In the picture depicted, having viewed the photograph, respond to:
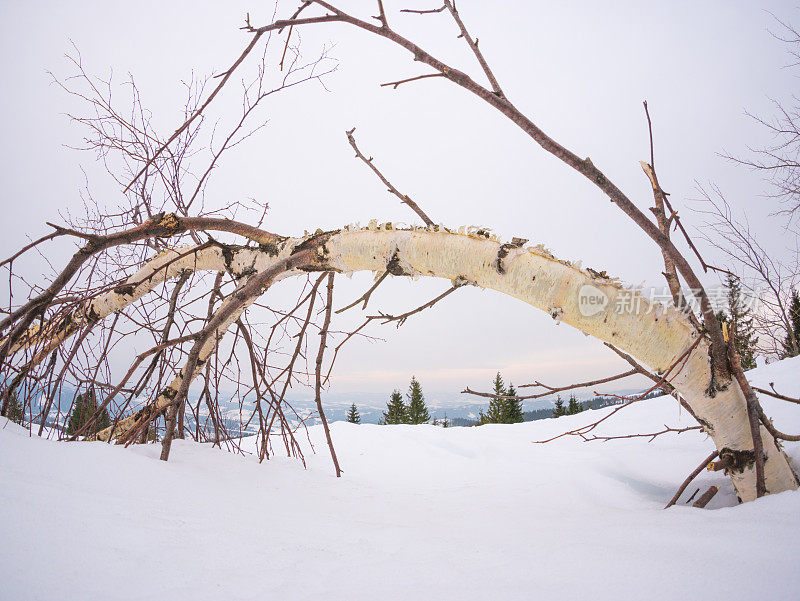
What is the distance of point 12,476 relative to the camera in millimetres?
1063

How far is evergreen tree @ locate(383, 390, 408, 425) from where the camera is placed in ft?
83.6

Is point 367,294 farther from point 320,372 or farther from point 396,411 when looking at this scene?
point 396,411

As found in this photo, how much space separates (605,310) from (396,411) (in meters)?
25.4

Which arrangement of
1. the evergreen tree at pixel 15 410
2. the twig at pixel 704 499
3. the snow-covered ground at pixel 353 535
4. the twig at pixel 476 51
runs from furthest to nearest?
the evergreen tree at pixel 15 410
the twig at pixel 704 499
the twig at pixel 476 51
the snow-covered ground at pixel 353 535

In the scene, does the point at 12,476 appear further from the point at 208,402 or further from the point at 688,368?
the point at 688,368

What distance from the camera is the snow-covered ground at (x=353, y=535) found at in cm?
79

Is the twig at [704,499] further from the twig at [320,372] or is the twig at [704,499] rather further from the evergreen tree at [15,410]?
the evergreen tree at [15,410]

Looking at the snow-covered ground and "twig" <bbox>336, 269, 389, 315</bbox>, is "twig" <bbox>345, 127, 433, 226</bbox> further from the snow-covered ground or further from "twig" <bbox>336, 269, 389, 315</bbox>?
the snow-covered ground

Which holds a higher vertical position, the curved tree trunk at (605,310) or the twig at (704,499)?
the curved tree trunk at (605,310)

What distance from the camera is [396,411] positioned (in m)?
25.6

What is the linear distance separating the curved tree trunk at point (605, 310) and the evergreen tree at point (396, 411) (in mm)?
24911

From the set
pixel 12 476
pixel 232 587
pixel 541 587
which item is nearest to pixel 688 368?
pixel 541 587

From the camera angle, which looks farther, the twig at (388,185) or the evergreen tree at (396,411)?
the evergreen tree at (396,411)

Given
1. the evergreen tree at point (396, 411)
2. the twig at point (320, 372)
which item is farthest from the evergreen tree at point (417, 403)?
the twig at point (320, 372)
